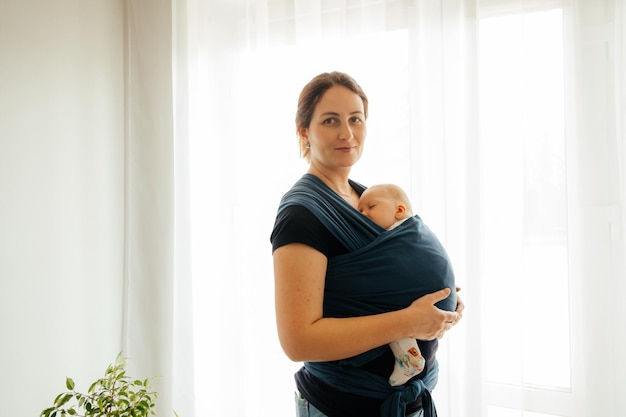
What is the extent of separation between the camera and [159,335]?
221cm

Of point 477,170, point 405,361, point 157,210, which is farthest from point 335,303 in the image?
point 157,210

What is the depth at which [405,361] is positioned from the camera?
3.68ft

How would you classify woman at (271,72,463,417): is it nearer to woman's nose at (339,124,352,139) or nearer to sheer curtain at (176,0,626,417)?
woman's nose at (339,124,352,139)

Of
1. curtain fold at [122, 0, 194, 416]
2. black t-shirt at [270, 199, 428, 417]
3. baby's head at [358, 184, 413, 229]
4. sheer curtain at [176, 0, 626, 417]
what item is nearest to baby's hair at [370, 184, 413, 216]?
baby's head at [358, 184, 413, 229]

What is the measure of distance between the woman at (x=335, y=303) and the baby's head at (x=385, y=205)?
0.06 meters

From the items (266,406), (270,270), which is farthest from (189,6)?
(266,406)

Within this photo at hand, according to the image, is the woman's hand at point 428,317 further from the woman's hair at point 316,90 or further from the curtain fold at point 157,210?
the curtain fold at point 157,210

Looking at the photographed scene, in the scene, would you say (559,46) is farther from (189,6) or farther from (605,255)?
(189,6)

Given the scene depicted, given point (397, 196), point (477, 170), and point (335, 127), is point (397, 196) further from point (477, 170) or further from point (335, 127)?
point (477, 170)

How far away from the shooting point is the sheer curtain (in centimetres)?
160

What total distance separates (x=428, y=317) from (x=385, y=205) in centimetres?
30

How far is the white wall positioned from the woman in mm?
1136

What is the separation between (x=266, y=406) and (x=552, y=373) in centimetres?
106

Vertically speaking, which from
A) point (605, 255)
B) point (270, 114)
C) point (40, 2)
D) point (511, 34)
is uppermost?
point (40, 2)
